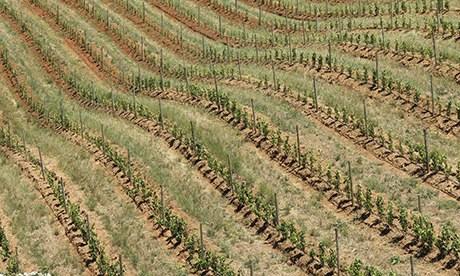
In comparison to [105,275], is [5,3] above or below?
above

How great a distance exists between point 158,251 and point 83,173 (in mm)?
7842

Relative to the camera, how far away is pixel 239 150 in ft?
97.4

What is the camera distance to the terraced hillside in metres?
22.9

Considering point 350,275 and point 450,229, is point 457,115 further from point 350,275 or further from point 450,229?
point 350,275

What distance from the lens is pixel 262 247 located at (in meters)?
23.2

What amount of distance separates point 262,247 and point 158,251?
3878 millimetres

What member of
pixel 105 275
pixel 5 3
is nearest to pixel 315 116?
pixel 105 275

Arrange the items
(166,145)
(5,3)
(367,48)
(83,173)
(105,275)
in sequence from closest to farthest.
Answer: (105,275)
(83,173)
(166,145)
(367,48)
(5,3)

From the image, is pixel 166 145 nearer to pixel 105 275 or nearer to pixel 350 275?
pixel 105 275

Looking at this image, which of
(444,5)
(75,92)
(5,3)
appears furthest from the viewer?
(5,3)

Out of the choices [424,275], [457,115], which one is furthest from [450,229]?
[457,115]

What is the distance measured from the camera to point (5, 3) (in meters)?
54.9

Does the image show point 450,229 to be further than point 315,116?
No

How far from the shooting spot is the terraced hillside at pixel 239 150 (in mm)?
22906
